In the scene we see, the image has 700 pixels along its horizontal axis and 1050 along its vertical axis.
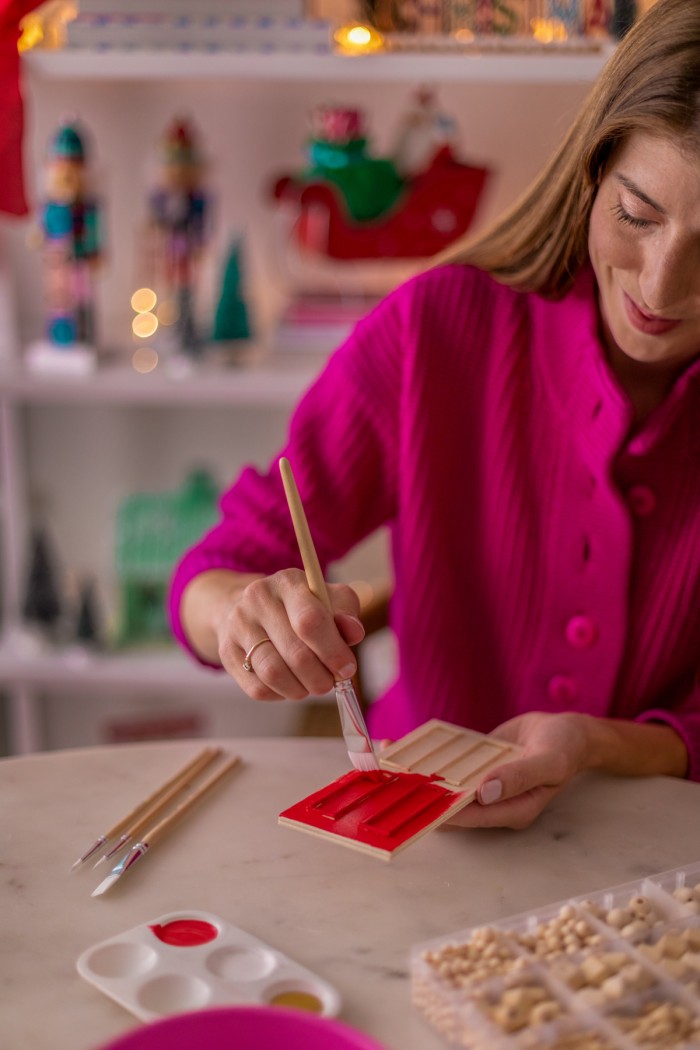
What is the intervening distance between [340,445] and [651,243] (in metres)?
0.38

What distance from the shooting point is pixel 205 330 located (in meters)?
1.91

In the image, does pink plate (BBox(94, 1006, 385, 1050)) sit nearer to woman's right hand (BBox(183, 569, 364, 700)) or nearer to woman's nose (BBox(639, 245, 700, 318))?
woman's right hand (BBox(183, 569, 364, 700))

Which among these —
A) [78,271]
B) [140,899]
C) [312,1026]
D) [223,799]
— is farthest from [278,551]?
[78,271]

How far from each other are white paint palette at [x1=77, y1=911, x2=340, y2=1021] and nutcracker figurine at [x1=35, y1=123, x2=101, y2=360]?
1.21 m

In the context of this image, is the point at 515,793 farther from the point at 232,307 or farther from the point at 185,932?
the point at 232,307

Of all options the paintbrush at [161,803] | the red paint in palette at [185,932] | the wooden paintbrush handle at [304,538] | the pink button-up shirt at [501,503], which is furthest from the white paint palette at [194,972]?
the pink button-up shirt at [501,503]

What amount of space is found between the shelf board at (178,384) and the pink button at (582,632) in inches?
29.2

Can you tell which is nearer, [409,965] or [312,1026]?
[312,1026]

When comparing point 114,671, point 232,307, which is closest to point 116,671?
point 114,671

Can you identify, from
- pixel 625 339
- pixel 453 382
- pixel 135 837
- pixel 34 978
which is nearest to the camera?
pixel 34 978

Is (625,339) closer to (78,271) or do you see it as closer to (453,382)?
(453,382)

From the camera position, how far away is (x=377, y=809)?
803 mm

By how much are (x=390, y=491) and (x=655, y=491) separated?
27cm

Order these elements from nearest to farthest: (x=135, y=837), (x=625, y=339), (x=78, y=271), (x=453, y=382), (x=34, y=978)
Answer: (x=34, y=978) < (x=135, y=837) < (x=625, y=339) < (x=453, y=382) < (x=78, y=271)
